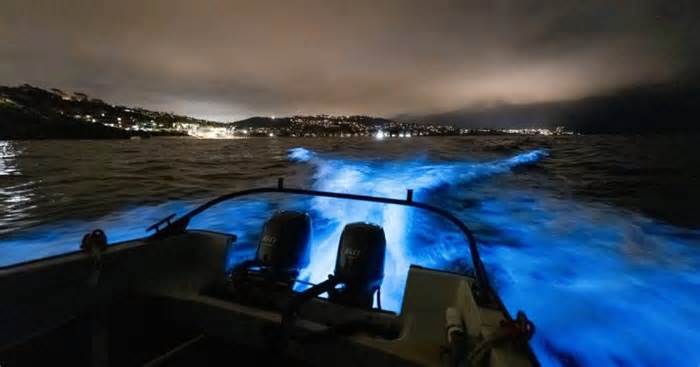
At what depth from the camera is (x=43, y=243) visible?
27.7 ft

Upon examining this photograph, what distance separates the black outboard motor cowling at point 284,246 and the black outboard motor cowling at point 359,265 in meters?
0.48

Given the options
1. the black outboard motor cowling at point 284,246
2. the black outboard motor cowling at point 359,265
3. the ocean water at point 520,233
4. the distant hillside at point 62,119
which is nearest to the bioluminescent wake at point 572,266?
the ocean water at point 520,233

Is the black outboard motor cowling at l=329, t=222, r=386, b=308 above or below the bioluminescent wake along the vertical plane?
above

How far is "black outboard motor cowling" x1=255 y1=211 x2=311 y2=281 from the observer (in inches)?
142

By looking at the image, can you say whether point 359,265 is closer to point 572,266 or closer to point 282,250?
point 282,250

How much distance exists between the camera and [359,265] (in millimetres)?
3465

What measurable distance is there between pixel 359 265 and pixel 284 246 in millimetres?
873

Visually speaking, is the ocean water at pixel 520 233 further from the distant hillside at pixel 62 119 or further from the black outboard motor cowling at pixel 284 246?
the distant hillside at pixel 62 119

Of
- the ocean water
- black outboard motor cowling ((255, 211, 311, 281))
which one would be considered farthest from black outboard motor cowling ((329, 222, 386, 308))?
the ocean water

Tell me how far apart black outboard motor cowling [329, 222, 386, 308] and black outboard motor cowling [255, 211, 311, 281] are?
1.59ft

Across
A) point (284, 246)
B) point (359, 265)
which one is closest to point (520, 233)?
point (359, 265)

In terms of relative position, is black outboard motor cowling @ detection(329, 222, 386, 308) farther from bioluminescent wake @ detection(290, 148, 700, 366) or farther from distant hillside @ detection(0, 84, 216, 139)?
distant hillside @ detection(0, 84, 216, 139)

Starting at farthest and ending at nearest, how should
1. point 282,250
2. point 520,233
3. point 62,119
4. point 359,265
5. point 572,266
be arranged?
point 62,119 < point 520,233 < point 572,266 < point 282,250 < point 359,265

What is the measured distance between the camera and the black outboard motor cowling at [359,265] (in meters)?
3.36
